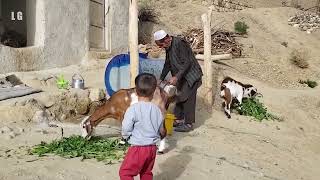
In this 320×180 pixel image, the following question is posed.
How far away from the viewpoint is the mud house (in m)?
9.45

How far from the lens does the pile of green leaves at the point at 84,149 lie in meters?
5.45

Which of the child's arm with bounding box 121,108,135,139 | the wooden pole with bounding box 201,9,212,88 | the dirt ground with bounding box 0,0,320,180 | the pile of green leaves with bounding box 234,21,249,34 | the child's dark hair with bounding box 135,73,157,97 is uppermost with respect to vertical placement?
the pile of green leaves with bounding box 234,21,249,34

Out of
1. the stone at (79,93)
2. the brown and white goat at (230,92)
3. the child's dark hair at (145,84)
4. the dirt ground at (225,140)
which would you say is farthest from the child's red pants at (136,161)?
the brown and white goat at (230,92)

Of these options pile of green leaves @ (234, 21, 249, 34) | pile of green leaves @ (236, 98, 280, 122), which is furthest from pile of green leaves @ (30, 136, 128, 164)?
pile of green leaves @ (234, 21, 249, 34)

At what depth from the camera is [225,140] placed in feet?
23.1

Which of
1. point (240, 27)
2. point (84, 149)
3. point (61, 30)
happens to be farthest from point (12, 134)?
point (240, 27)

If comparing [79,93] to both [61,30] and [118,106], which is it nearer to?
[61,30]

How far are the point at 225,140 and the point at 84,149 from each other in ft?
7.45

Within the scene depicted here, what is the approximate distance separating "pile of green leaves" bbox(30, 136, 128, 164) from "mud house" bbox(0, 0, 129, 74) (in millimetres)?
3580

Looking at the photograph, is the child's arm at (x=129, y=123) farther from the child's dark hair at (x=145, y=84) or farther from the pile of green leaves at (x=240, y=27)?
the pile of green leaves at (x=240, y=27)

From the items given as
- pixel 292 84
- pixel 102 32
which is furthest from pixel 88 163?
pixel 292 84

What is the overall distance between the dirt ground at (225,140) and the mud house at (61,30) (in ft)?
1.05

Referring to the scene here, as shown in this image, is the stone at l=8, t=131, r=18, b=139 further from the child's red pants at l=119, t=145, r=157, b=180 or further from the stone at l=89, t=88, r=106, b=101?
the child's red pants at l=119, t=145, r=157, b=180

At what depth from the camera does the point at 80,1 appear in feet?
35.7
